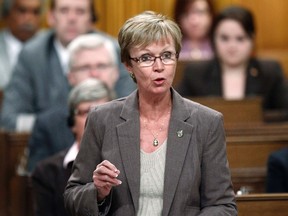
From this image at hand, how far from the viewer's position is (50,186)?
386cm

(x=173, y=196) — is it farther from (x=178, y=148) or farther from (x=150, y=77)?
(x=150, y=77)

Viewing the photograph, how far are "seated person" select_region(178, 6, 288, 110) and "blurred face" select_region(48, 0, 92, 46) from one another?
70cm

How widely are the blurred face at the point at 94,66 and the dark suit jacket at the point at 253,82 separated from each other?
2.57 feet

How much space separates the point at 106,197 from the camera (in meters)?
2.68

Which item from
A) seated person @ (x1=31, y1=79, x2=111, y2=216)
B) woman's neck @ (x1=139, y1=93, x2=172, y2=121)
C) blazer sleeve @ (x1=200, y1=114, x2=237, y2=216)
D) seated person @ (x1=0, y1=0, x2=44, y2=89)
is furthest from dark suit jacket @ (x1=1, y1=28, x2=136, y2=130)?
blazer sleeve @ (x1=200, y1=114, x2=237, y2=216)

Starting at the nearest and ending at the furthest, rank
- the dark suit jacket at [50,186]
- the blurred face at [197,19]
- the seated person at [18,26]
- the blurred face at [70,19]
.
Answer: the dark suit jacket at [50,186] → the blurred face at [70,19] → the blurred face at [197,19] → the seated person at [18,26]

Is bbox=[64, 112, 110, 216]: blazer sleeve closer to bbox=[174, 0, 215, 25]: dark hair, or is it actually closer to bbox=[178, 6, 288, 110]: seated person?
bbox=[178, 6, 288, 110]: seated person

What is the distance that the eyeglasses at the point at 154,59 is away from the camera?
264 centimetres

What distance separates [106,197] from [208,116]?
373 mm

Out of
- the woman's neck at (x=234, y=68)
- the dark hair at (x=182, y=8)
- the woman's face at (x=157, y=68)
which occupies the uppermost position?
the woman's face at (x=157, y=68)

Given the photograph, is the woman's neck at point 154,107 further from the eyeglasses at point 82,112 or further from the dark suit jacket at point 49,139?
the dark suit jacket at point 49,139

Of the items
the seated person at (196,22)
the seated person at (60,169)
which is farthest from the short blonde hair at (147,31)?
the seated person at (196,22)

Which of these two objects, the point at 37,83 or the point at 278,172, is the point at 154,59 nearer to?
the point at 278,172

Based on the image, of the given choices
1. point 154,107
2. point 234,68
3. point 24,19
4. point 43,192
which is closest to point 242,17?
point 234,68
